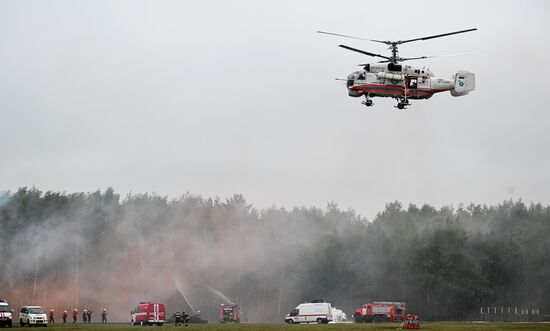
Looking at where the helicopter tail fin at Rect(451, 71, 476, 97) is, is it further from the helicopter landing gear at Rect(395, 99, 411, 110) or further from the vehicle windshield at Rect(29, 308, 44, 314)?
the vehicle windshield at Rect(29, 308, 44, 314)

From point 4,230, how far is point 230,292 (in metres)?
39.2

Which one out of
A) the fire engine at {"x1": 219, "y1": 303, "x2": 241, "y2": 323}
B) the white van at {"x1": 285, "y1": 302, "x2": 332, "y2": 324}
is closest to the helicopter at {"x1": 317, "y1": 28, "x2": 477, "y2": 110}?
the white van at {"x1": 285, "y1": 302, "x2": 332, "y2": 324}

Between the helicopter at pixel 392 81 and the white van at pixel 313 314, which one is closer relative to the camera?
the helicopter at pixel 392 81

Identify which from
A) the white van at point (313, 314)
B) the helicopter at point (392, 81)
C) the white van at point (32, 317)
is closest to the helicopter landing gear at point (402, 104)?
the helicopter at point (392, 81)

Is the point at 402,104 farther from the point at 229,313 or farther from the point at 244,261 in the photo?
the point at 244,261

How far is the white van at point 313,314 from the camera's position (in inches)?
3942

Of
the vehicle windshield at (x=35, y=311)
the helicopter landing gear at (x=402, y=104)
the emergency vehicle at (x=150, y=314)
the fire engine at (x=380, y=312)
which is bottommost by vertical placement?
the fire engine at (x=380, y=312)

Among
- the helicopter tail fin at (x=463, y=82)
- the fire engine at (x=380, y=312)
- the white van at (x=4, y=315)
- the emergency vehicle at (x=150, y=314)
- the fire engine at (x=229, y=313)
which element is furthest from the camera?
the fire engine at (x=229, y=313)

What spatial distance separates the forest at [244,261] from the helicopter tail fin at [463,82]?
45160 millimetres

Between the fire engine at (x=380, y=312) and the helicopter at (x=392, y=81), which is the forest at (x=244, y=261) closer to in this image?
the fire engine at (x=380, y=312)

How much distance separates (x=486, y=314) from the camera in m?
125

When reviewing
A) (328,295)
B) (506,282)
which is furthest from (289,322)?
(506,282)

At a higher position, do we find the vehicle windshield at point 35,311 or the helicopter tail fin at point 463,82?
the helicopter tail fin at point 463,82

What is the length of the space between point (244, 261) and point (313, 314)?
4311 cm
